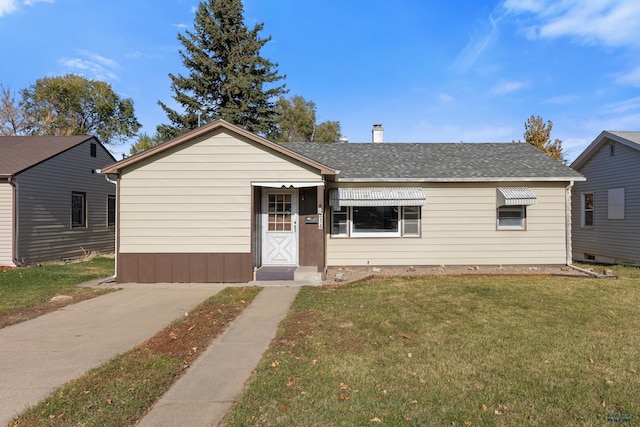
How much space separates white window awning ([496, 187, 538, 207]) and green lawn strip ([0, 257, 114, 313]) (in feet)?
35.8

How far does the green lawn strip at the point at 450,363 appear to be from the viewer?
2.89 m

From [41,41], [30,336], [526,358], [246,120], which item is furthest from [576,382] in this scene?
[246,120]

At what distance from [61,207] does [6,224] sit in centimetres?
196

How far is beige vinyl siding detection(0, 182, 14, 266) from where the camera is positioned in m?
11.1

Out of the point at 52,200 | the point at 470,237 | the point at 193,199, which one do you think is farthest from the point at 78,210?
the point at 470,237

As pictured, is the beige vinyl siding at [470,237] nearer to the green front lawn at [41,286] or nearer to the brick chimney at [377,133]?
the brick chimney at [377,133]

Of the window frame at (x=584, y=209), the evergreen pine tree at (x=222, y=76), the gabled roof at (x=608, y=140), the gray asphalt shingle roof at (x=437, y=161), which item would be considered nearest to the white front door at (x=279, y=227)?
the gray asphalt shingle roof at (x=437, y=161)

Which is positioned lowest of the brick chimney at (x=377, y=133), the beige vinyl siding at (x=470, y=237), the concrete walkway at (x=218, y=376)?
the concrete walkway at (x=218, y=376)

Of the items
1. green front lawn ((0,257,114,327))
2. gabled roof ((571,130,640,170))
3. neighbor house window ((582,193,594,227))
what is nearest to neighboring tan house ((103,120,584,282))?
green front lawn ((0,257,114,327))

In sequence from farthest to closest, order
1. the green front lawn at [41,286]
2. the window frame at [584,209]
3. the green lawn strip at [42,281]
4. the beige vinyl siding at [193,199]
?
the window frame at [584,209]
the beige vinyl siding at [193,199]
the green lawn strip at [42,281]
the green front lawn at [41,286]

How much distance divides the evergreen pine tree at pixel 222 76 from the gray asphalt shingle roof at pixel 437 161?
13457 mm

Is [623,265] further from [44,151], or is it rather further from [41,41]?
[41,41]

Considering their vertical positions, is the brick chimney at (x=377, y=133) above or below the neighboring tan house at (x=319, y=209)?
above

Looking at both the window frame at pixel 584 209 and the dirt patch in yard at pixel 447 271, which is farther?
the window frame at pixel 584 209
